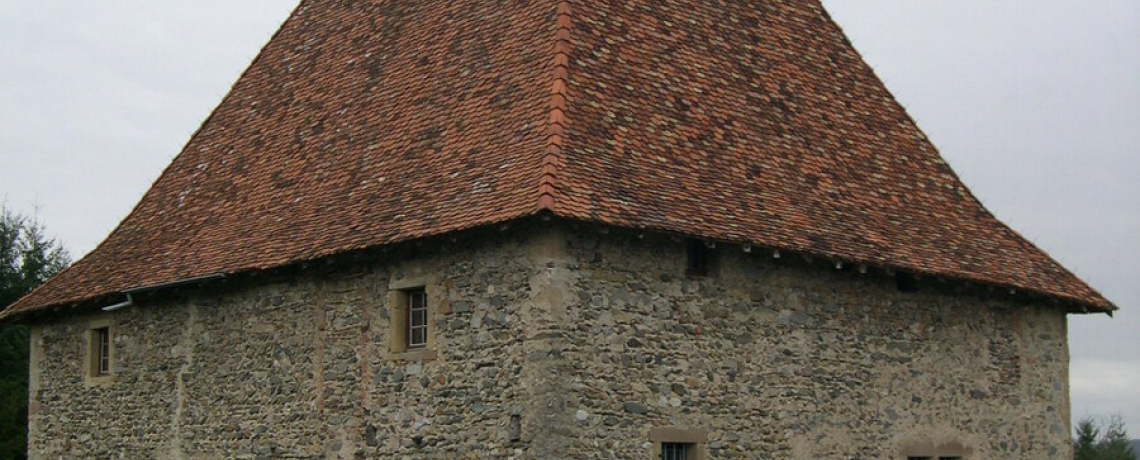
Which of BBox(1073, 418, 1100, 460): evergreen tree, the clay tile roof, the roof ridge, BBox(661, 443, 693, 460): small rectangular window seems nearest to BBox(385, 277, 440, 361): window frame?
the clay tile roof

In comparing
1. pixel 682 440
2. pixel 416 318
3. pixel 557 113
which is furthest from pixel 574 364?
pixel 557 113

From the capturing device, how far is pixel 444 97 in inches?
740

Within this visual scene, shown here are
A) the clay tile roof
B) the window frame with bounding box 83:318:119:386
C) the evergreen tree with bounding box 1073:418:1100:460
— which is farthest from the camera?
the evergreen tree with bounding box 1073:418:1100:460

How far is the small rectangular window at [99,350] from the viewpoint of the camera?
73.0ft

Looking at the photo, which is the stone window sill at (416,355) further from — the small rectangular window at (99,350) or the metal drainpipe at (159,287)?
the small rectangular window at (99,350)

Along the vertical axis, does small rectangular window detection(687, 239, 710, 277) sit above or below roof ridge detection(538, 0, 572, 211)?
below

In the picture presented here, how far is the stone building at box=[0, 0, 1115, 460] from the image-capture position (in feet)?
53.5

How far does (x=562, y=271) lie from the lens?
1596 centimetres

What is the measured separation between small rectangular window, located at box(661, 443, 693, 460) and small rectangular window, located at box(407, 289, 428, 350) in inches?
105

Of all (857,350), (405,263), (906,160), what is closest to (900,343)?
(857,350)

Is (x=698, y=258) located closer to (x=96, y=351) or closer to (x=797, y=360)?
(x=797, y=360)

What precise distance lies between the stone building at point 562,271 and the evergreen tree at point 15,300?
762 centimetres

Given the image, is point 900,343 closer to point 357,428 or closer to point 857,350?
point 857,350

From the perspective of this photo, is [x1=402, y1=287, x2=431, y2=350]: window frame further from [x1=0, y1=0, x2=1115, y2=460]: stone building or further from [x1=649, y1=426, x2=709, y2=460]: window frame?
[x1=649, y1=426, x2=709, y2=460]: window frame
